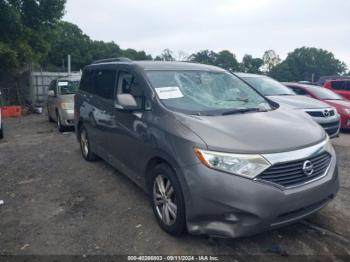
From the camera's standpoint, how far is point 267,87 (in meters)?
8.04

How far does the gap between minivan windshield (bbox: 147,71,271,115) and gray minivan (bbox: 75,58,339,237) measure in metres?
0.01

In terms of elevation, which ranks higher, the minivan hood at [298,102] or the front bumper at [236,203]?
the minivan hood at [298,102]

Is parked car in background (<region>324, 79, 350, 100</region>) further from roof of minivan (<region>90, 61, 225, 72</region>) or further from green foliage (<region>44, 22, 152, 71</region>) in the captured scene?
green foliage (<region>44, 22, 152, 71</region>)

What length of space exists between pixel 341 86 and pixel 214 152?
11.5m

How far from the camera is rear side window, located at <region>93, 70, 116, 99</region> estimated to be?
4574 millimetres

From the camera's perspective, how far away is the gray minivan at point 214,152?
2.70 metres

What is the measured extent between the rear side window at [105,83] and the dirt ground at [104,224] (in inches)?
53.2

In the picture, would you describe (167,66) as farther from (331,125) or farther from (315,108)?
(331,125)

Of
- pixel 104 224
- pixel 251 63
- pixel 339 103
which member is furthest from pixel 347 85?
pixel 251 63

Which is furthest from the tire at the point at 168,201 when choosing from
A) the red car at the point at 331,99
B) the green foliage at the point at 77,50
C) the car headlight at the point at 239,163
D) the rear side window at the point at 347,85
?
the green foliage at the point at 77,50

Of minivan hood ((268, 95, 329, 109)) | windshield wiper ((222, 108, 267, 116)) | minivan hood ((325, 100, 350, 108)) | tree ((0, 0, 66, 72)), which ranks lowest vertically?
minivan hood ((325, 100, 350, 108))

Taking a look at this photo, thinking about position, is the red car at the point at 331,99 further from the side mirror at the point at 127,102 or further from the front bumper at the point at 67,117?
the side mirror at the point at 127,102

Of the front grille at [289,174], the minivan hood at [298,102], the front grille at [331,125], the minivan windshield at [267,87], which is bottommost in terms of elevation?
the front grille at [331,125]

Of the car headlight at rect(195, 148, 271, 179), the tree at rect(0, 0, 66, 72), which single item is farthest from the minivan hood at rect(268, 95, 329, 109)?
the tree at rect(0, 0, 66, 72)
